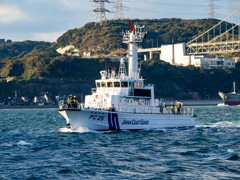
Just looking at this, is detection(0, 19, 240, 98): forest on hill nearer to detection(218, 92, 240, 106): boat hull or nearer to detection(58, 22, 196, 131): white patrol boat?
detection(218, 92, 240, 106): boat hull

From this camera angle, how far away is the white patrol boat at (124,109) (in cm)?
3275

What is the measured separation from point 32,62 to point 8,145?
128 m

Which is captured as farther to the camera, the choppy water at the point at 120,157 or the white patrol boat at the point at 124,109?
the white patrol boat at the point at 124,109

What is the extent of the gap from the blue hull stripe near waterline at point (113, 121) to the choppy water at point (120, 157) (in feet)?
4.89

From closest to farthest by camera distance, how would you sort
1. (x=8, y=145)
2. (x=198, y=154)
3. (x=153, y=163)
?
(x=153, y=163) < (x=198, y=154) < (x=8, y=145)

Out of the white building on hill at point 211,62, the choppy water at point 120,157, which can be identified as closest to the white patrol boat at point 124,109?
the choppy water at point 120,157

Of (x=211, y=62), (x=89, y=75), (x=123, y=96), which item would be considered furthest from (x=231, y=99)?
(x=123, y=96)

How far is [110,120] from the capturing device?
33.2 m

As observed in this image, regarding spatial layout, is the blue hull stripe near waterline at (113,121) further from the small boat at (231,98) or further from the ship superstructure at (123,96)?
the small boat at (231,98)

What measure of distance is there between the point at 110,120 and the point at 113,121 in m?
0.33

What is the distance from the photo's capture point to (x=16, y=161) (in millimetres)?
21016

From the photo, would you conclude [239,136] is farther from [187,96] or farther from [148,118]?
[187,96]

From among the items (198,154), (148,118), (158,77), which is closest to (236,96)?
(158,77)

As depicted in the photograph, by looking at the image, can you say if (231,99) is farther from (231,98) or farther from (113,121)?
(113,121)
